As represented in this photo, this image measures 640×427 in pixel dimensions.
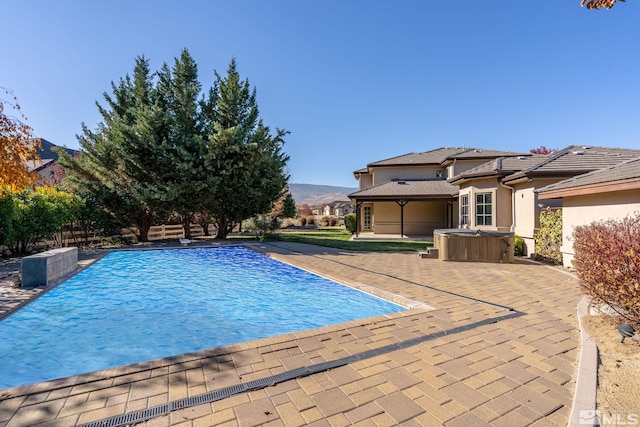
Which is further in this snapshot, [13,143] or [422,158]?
[422,158]

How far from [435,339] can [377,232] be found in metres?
19.5

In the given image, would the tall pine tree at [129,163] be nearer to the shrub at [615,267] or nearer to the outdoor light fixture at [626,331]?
the shrub at [615,267]

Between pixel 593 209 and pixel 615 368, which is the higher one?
pixel 593 209

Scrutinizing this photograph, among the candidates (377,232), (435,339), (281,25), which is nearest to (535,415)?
(435,339)

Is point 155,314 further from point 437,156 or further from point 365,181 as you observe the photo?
point 437,156

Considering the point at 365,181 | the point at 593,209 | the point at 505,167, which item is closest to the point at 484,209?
the point at 505,167

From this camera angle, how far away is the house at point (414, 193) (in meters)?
21.2

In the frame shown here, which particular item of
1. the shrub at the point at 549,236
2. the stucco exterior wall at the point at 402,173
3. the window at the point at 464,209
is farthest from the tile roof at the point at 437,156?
the shrub at the point at 549,236

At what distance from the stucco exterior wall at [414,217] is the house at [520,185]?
5487 millimetres

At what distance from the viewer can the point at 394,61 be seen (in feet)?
54.3

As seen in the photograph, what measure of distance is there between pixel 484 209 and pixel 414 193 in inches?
250

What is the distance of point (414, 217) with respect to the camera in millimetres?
23047

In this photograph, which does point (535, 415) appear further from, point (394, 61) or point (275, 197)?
point (275, 197)

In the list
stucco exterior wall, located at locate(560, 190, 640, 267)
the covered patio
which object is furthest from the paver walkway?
the covered patio
